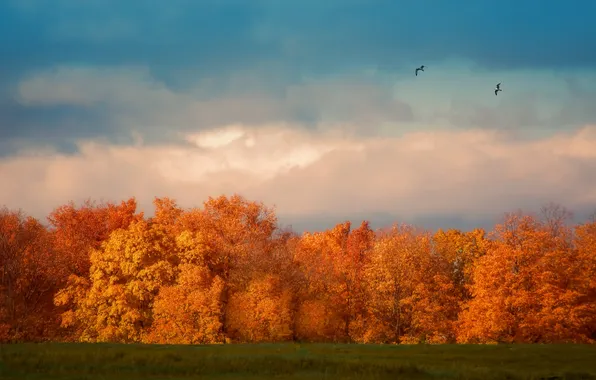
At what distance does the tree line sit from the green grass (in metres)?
32.0

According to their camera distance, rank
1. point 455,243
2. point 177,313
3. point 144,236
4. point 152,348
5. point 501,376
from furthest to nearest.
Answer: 1. point 455,243
2. point 144,236
3. point 177,313
4. point 152,348
5. point 501,376

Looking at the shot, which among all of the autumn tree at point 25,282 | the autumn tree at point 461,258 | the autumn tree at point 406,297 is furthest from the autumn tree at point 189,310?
the autumn tree at point 461,258

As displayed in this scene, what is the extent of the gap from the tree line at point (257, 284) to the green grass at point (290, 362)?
1261 inches

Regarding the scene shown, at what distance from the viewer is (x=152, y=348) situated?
131 feet

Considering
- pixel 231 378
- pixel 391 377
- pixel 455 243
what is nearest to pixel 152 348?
pixel 231 378

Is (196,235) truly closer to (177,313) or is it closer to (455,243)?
(177,313)

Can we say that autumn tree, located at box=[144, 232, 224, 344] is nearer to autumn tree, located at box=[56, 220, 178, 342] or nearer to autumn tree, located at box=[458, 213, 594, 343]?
autumn tree, located at box=[56, 220, 178, 342]

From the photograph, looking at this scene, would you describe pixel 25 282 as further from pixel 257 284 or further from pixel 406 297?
pixel 406 297

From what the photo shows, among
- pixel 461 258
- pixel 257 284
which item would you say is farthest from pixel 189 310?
pixel 461 258

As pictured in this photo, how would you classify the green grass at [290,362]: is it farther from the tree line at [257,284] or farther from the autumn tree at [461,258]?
the autumn tree at [461,258]

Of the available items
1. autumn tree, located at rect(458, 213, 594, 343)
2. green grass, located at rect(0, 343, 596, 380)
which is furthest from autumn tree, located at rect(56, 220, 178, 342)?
green grass, located at rect(0, 343, 596, 380)

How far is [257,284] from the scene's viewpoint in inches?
3083

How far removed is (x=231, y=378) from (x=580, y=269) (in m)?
57.4

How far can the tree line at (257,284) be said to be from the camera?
7412 cm
